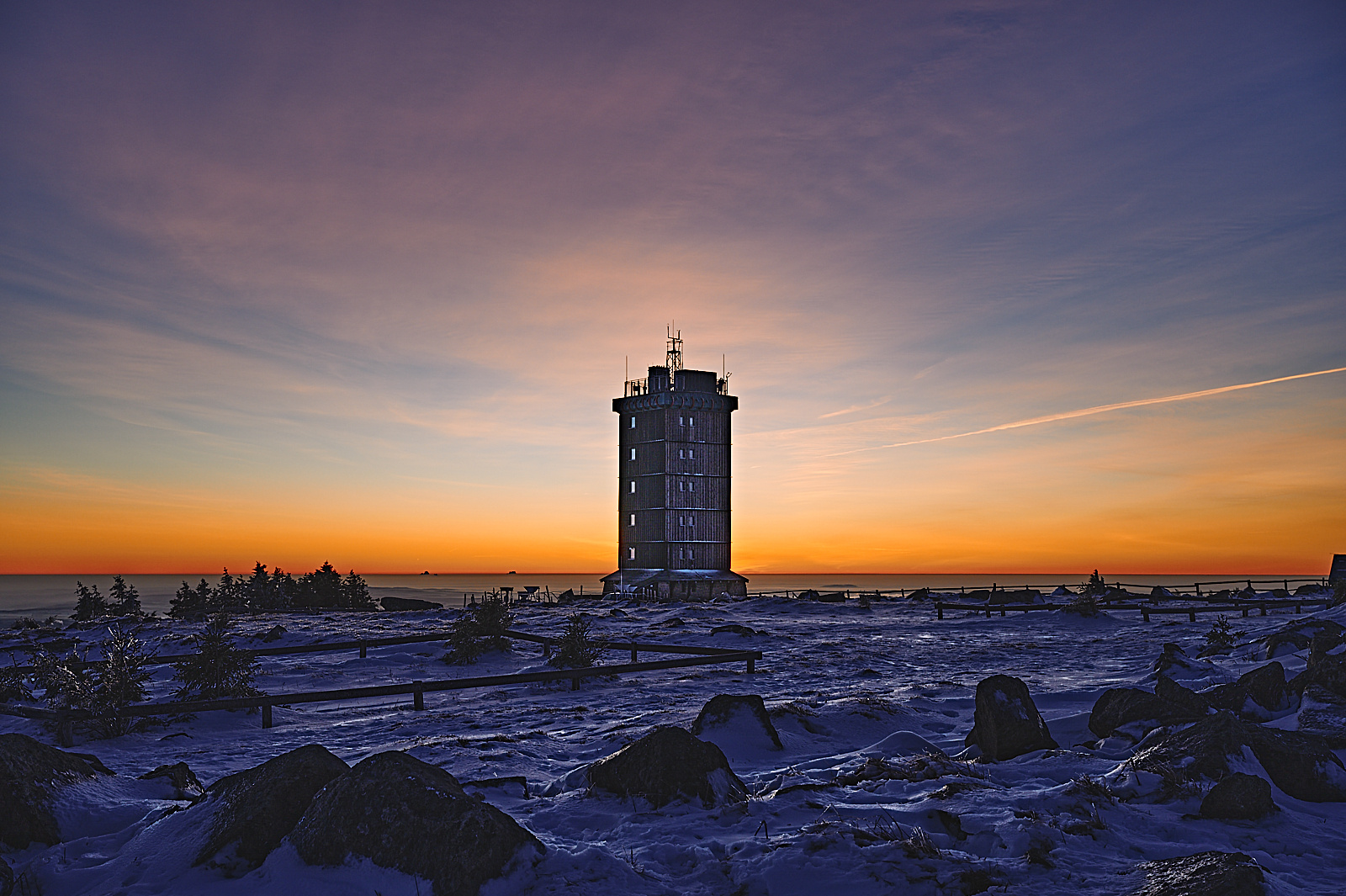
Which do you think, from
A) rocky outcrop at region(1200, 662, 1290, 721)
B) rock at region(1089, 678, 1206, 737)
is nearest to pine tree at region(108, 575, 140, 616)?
rock at region(1089, 678, 1206, 737)

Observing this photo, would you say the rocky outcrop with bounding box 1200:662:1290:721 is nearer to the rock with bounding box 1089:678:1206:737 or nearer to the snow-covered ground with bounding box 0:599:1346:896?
the snow-covered ground with bounding box 0:599:1346:896

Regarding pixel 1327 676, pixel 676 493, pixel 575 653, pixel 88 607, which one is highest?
pixel 676 493

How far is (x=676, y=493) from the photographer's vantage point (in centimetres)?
5903

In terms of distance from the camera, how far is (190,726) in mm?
13367

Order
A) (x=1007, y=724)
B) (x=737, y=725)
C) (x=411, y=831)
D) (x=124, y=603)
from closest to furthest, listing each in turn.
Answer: (x=411, y=831), (x=1007, y=724), (x=737, y=725), (x=124, y=603)

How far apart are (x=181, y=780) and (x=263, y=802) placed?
10.5 ft

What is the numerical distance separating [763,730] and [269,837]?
647 centimetres

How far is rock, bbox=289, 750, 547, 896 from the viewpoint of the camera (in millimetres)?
5773

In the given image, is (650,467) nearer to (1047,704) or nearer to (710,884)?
(1047,704)

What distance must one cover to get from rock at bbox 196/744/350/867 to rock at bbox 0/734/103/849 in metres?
1.29

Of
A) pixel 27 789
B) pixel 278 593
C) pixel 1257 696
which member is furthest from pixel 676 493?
pixel 27 789

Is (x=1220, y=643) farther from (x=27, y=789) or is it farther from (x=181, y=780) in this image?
(x=27, y=789)

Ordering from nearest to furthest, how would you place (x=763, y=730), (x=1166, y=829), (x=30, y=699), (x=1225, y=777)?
1. (x=1166, y=829)
2. (x=1225, y=777)
3. (x=763, y=730)
4. (x=30, y=699)

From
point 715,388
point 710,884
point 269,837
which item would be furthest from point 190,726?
point 715,388
